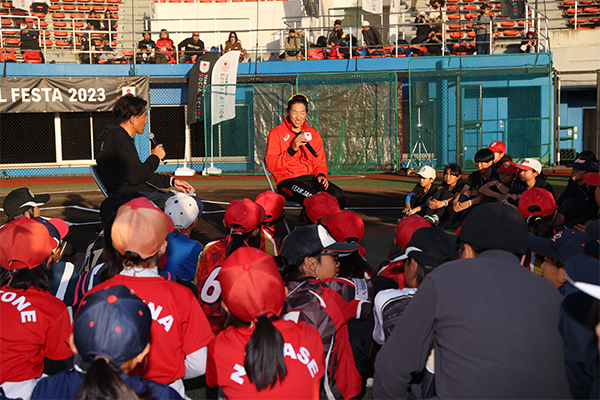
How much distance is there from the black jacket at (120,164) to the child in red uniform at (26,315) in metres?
1.97

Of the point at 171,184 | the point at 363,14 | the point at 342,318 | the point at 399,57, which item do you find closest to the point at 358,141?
the point at 399,57

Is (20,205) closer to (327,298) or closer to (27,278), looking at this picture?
(27,278)

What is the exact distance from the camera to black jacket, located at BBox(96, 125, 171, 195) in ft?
15.5

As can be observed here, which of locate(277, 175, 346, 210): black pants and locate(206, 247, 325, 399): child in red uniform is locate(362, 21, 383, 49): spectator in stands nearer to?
locate(277, 175, 346, 210): black pants

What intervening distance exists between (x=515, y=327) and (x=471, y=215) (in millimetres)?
570

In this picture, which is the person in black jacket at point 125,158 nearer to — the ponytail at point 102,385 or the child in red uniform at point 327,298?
the child in red uniform at point 327,298

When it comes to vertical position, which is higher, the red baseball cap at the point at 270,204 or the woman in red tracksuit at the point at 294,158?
the woman in red tracksuit at the point at 294,158

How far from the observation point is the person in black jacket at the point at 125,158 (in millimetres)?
4727

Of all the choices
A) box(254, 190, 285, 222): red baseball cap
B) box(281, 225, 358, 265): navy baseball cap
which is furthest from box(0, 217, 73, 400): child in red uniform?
box(254, 190, 285, 222): red baseball cap

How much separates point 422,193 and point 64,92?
14.4m

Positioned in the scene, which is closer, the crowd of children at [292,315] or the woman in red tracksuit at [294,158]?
the crowd of children at [292,315]

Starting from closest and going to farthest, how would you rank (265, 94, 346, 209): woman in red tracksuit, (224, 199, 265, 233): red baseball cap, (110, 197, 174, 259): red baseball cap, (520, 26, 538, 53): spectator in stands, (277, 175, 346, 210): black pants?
(110, 197, 174, 259): red baseball cap < (224, 199, 265, 233): red baseball cap < (277, 175, 346, 210): black pants < (265, 94, 346, 209): woman in red tracksuit < (520, 26, 538, 53): spectator in stands

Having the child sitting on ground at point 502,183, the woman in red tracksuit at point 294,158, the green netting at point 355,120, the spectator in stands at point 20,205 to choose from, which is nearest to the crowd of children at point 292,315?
the spectator in stands at point 20,205

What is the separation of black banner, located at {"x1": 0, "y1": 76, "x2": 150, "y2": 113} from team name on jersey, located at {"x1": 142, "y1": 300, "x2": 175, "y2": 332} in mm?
16740
